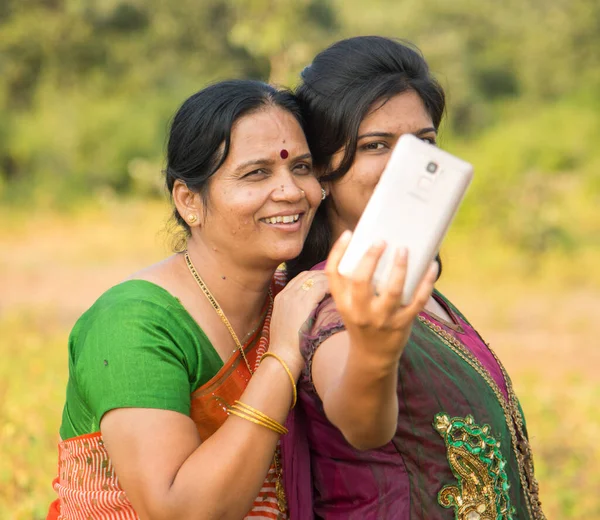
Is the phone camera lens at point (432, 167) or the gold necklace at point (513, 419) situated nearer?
the phone camera lens at point (432, 167)

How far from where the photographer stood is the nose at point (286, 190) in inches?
90.4

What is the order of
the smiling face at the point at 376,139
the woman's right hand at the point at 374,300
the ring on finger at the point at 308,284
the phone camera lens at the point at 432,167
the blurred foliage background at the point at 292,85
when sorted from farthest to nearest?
the blurred foliage background at the point at 292,85
the smiling face at the point at 376,139
the ring on finger at the point at 308,284
the phone camera lens at the point at 432,167
the woman's right hand at the point at 374,300

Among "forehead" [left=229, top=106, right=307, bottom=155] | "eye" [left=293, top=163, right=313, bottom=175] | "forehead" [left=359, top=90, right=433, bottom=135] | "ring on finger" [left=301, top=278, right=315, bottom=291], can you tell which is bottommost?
"ring on finger" [left=301, top=278, right=315, bottom=291]

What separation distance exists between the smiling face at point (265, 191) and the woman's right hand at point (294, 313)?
15cm

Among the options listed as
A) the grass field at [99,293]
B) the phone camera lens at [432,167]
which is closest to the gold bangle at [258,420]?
the phone camera lens at [432,167]

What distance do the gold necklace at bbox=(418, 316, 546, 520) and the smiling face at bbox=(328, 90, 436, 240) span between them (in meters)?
0.38

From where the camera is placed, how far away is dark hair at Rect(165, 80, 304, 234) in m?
2.35

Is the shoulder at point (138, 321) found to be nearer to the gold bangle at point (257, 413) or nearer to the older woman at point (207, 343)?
the older woman at point (207, 343)

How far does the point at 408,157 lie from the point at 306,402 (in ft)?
2.80

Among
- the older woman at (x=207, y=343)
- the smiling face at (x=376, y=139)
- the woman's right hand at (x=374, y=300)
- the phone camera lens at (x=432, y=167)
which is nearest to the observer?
the woman's right hand at (x=374, y=300)

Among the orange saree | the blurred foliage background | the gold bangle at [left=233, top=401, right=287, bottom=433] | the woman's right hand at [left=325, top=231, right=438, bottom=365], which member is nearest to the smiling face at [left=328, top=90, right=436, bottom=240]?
the orange saree

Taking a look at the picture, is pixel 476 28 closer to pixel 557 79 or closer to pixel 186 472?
pixel 557 79

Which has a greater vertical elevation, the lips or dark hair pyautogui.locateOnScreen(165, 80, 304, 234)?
dark hair pyautogui.locateOnScreen(165, 80, 304, 234)

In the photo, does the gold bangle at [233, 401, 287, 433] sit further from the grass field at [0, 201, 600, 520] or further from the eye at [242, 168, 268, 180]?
the grass field at [0, 201, 600, 520]
